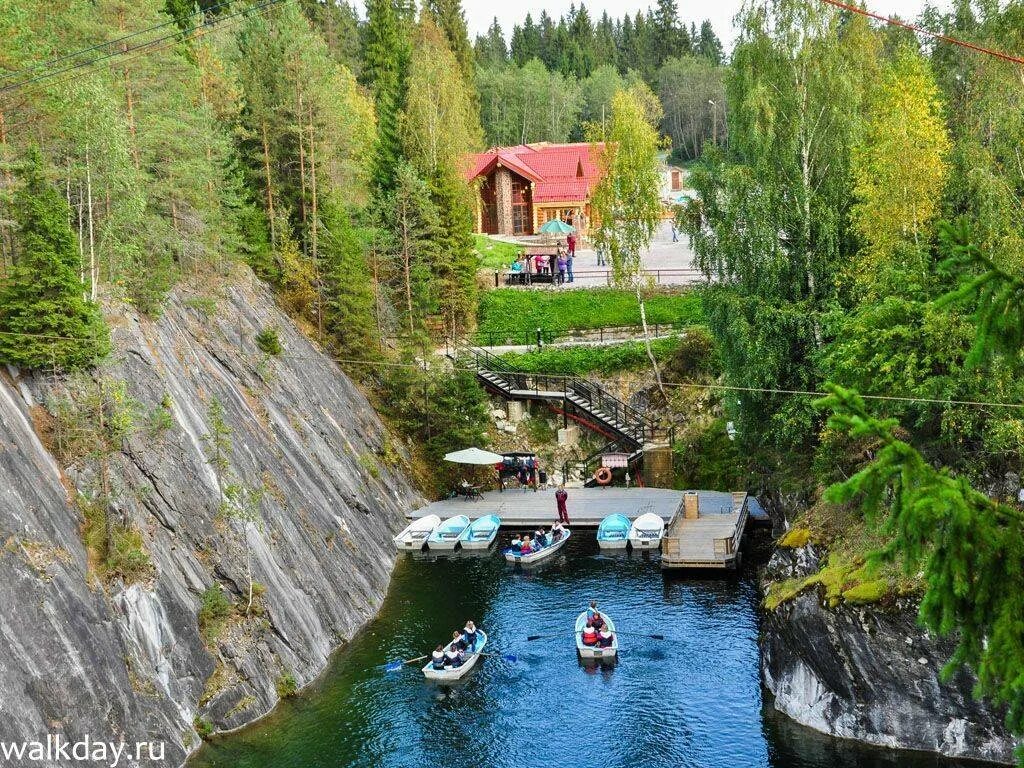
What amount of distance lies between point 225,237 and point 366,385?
9.75 m

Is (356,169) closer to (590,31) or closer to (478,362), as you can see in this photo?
(478,362)

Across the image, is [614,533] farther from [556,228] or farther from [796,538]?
[556,228]

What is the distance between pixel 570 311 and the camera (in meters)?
58.7

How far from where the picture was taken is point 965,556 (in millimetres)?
10719

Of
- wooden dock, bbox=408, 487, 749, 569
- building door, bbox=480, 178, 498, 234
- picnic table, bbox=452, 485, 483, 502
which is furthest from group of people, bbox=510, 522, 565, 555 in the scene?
building door, bbox=480, 178, 498, 234

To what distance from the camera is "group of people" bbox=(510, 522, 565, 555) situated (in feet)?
131

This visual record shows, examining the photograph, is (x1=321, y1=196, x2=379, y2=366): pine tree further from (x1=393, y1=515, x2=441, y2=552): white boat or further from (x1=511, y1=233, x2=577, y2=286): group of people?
(x1=511, y1=233, x2=577, y2=286): group of people

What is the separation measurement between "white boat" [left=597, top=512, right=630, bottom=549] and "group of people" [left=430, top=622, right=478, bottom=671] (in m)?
10.4

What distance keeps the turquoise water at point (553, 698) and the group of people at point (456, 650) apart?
1.98ft

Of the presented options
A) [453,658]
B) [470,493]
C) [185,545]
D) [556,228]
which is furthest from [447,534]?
[556,228]

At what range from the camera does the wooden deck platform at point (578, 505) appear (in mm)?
44062

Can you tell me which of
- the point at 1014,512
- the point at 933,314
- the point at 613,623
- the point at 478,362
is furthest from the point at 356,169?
the point at 1014,512

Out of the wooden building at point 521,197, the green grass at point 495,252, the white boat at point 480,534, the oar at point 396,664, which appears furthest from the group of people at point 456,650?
the wooden building at point 521,197

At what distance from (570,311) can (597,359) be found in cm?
677
